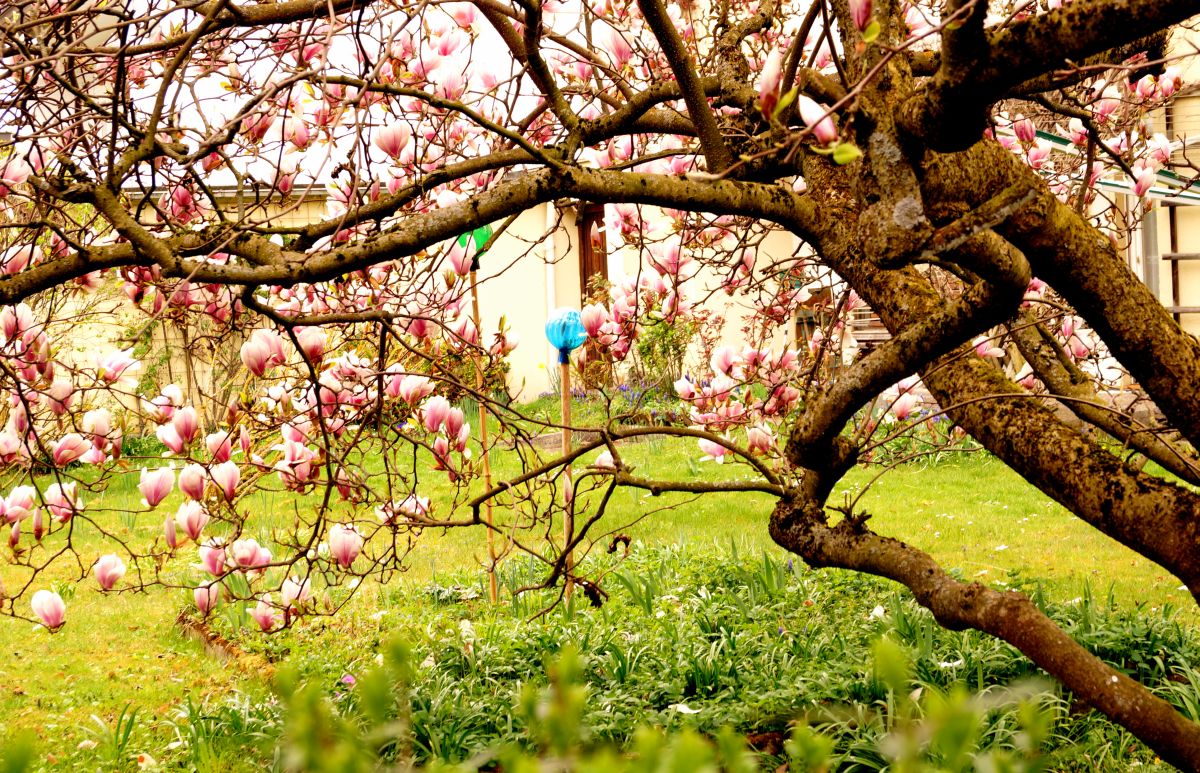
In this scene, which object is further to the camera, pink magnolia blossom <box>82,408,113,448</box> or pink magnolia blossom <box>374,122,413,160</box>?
pink magnolia blossom <box>374,122,413,160</box>

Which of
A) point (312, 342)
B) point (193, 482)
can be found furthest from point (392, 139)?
point (193, 482)

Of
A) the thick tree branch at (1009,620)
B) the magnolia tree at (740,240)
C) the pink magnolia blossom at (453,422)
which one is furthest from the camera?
the pink magnolia blossom at (453,422)

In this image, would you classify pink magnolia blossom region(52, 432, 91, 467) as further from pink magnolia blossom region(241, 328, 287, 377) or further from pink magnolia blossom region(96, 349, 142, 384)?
pink magnolia blossom region(241, 328, 287, 377)

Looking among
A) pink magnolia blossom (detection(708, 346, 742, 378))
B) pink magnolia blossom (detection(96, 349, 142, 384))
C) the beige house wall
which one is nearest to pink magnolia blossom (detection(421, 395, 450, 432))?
pink magnolia blossom (detection(96, 349, 142, 384))

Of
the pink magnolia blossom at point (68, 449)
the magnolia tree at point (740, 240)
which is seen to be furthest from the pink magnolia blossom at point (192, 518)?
the pink magnolia blossom at point (68, 449)

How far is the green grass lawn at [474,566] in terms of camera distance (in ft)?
12.5

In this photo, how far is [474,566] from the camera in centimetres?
529

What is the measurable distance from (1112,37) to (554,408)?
963 cm

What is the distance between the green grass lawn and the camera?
3824 millimetres

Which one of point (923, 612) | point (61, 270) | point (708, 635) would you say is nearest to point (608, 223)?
point (708, 635)

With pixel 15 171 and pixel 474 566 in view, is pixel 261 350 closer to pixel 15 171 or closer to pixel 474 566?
pixel 15 171

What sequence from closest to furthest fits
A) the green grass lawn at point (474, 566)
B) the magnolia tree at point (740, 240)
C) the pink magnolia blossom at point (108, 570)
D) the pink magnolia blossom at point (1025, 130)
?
the magnolia tree at point (740, 240)
the pink magnolia blossom at point (108, 570)
the pink magnolia blossom at point (1025, 130)
the green grass lawn at point (474, 566)

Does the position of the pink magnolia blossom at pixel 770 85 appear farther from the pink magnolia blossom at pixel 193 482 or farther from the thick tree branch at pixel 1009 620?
the pink magnolia blossom at pixel 193 482

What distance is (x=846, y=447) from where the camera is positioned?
252cm
